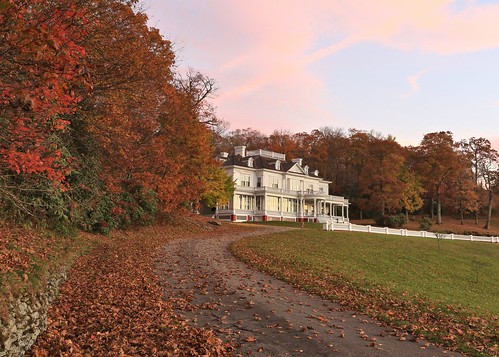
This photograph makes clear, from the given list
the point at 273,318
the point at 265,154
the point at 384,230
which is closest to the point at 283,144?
the point at 265,154

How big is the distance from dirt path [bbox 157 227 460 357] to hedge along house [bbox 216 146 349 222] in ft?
130

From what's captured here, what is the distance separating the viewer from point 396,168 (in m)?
58.3

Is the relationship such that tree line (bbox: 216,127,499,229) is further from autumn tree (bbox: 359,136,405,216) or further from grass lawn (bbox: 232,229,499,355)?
grass lawn (bbox: 232,229,499,355)

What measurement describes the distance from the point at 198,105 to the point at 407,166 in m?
45.8

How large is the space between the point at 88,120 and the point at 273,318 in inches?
390

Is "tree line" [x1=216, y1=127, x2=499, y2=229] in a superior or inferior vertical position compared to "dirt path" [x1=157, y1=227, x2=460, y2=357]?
superior

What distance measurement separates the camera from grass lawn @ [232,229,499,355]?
360 inches

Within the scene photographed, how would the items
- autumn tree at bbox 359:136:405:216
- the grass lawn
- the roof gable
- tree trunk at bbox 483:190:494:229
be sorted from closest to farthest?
the grass lawn
autumn tree at bbox 359:136:405:216
the roof gable
tree trunk at bbox 483:190:494:229

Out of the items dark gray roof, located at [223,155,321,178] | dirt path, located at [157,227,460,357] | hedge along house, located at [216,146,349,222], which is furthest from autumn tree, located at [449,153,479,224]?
dirt path, located at [157,227,460,357]

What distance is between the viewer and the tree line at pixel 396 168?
5906cm

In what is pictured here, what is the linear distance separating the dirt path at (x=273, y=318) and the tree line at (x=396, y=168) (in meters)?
44.0

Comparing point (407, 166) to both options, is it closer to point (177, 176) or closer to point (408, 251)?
point (408, 251)

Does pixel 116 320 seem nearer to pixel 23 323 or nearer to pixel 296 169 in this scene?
pixel 23 323

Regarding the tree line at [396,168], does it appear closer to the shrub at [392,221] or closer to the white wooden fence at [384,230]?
the shrub at [392,221]
